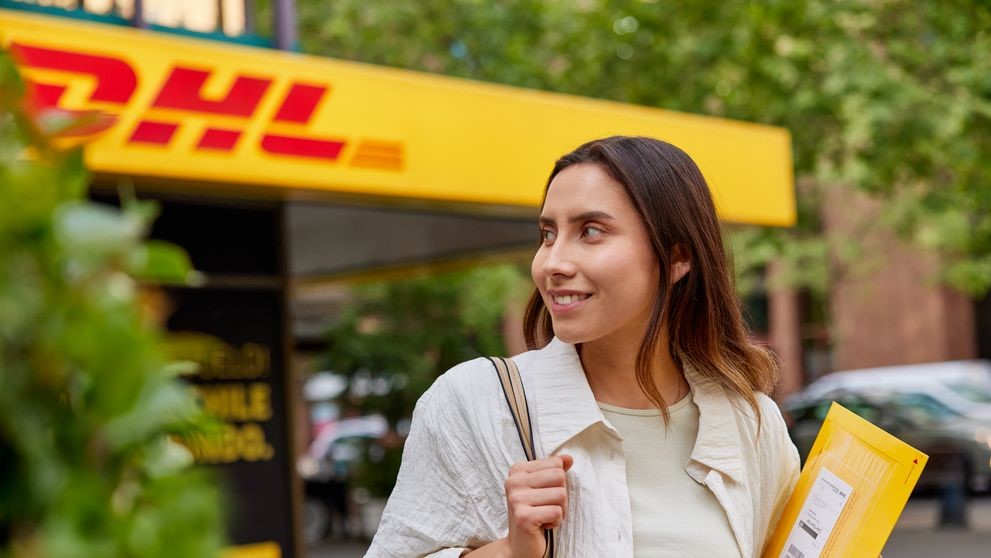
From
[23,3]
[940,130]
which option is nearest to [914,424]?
[940,130]

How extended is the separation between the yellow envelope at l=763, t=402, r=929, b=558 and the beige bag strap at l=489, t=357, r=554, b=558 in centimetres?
57

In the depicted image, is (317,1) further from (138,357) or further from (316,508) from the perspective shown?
(138,357)

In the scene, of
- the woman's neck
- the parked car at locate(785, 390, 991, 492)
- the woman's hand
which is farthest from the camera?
the parked car at locate(785, 390, 991, 492)

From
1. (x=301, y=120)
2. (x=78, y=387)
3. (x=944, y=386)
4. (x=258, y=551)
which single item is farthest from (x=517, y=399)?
(x=944, y=386)

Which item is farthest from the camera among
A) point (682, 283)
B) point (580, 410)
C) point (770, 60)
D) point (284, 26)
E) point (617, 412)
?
point (770, 60)

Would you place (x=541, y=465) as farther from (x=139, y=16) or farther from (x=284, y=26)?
(x=284, y=26)

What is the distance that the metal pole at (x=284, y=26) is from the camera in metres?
9.16

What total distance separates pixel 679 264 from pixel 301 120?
5.63 metres

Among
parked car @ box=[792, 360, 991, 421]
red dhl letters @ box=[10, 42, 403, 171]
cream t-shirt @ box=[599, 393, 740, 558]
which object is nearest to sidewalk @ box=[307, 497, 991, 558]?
parked car @ box=[792, 360, 991, 421]

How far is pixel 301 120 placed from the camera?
775 centimetres

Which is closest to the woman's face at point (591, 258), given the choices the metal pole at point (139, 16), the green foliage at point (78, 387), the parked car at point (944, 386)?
the green foliage at point (78, 387)

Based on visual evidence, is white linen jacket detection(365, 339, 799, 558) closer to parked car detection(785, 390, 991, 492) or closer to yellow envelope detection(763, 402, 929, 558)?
yellow envelope detection(763, 402, 929, 558)

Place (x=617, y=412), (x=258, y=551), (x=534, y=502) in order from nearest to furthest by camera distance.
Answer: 1. (x=534, y=502)
2. (x=617, y=412)
3. (x=258, y=551)

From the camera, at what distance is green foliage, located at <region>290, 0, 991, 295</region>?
1209 centimetres
